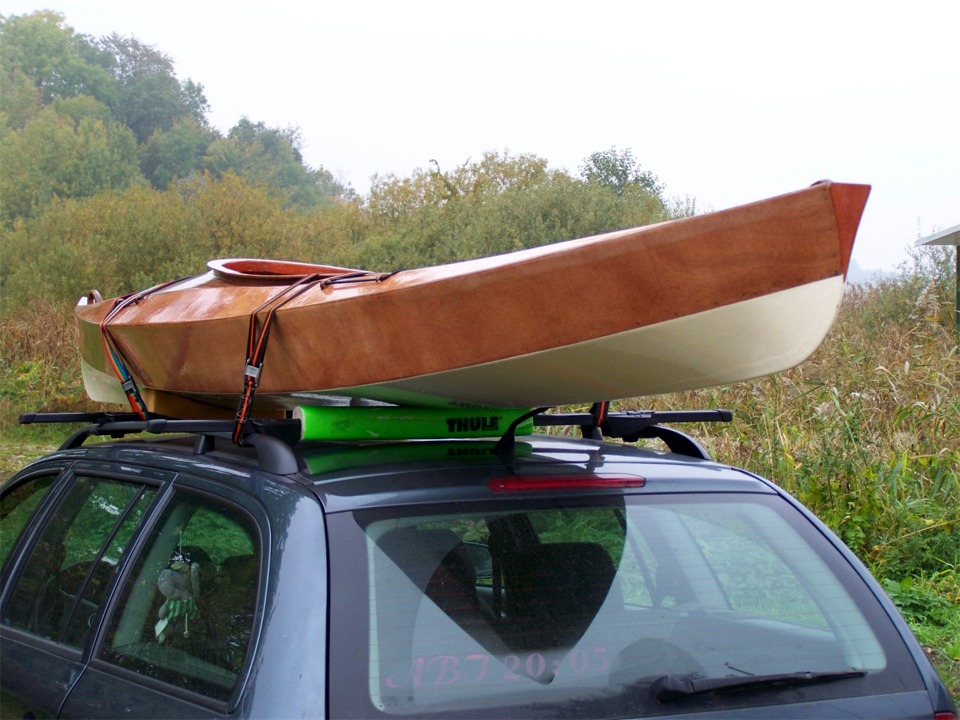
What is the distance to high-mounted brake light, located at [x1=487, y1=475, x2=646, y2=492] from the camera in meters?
2.15

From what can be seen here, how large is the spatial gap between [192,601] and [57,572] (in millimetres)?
725

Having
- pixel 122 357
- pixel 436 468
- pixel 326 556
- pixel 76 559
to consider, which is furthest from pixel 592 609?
pixel 122 357

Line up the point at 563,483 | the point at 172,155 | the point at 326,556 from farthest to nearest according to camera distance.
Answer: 1. the point at 172,155
2. the point at 563,483
3. the point at 326,556

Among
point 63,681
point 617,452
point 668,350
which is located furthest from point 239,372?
point 668,350

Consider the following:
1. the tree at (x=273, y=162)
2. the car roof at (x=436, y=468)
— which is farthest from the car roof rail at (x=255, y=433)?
the tree at (x=273, y=162)

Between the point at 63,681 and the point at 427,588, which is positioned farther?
the point at 63,681

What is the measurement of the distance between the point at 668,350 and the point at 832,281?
353 mm

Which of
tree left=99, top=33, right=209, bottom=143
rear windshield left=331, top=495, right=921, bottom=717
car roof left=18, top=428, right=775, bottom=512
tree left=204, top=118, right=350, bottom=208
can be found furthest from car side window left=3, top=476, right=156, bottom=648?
tree left=99, top=33, right=209, bottom=143

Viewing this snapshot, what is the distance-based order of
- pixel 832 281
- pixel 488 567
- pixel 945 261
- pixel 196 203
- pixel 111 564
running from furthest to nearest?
1. pixel 196 203
2. pixel 945 261
3. pixel 111 564
4. pixel 488 567
5. pixel 832 281

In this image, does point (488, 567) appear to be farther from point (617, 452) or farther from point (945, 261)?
point (945, 261)

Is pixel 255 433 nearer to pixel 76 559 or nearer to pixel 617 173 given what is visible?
pixel 76 559

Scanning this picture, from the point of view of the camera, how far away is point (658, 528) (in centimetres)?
229

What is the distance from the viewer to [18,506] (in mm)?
3207

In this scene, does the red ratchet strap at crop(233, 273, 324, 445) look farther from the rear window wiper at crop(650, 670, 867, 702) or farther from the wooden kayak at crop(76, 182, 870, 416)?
the rear window wiper at crop(650, 670, 867, 702)
